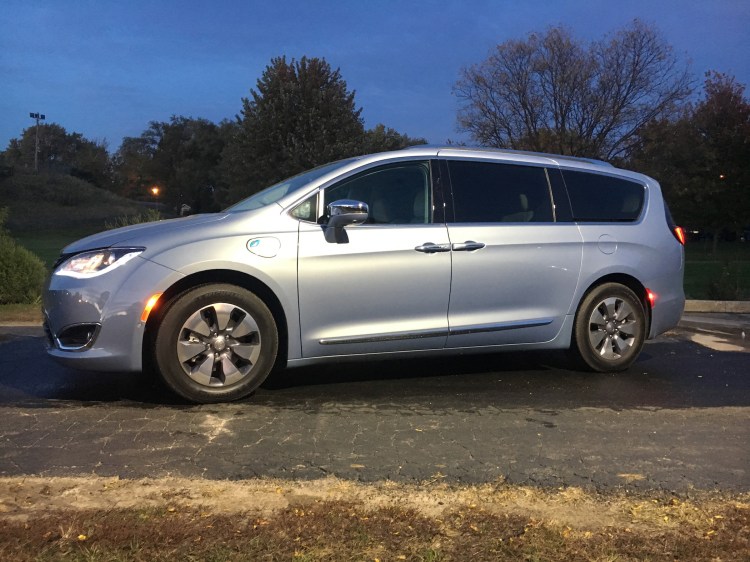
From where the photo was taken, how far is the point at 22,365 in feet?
18.8

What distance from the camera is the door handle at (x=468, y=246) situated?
4.98m

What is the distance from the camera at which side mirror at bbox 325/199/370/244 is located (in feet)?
14.9

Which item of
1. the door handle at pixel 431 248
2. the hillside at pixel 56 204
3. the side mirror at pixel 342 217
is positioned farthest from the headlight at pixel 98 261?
the hillside at pixel 56 204

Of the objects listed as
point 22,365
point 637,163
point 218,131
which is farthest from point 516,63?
point 218,131

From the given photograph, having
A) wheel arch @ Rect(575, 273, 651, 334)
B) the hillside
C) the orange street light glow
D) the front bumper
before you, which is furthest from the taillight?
the hillside

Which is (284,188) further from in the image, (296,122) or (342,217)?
(296,122)

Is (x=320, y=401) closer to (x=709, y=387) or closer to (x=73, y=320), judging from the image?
(x=73, y=320)

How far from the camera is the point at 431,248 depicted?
16.1 ft

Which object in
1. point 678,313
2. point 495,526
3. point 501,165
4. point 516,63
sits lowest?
point 495,526

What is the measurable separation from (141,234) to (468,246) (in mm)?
2376

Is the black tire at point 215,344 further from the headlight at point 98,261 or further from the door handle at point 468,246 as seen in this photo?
the door handle at point 468,246

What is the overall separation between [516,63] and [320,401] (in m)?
27.1

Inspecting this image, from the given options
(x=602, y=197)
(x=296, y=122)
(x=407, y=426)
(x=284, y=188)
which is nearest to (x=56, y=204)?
(x=296, y=122)

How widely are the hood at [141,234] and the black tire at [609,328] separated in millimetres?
3049
